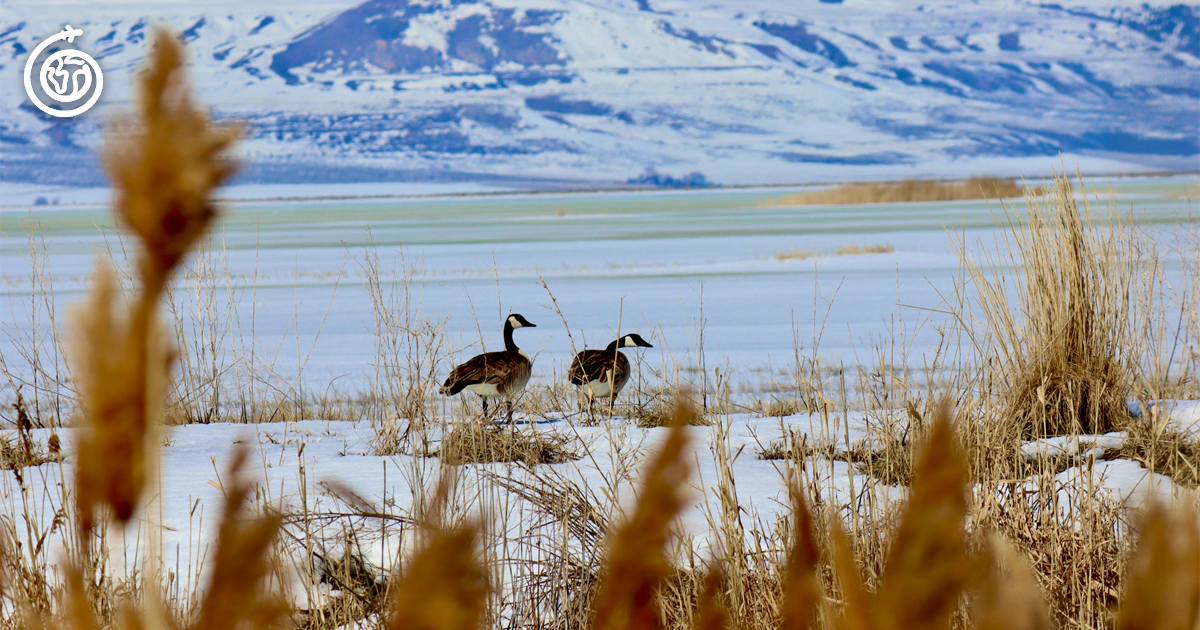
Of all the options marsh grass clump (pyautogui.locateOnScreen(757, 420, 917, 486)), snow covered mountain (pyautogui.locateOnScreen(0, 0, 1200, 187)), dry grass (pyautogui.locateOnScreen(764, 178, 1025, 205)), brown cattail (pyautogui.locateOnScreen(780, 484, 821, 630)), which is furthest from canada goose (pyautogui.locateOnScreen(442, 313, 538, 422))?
snow covered mountain (pyautogui.locateOnScreen(0, 0, 1200, 187))

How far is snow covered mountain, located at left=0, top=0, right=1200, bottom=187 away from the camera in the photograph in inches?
5448

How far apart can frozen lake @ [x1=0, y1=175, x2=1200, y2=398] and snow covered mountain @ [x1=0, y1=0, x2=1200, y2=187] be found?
96298mm

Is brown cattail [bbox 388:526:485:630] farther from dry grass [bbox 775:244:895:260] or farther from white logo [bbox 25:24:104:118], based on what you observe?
dry grass [bbox 775:244:895:260]

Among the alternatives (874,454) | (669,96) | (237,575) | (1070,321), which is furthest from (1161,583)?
(669,96)

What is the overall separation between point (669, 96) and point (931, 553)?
538ft

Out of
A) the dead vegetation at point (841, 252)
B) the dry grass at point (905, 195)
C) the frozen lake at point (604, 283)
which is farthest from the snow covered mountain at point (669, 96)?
the dead vegetation at point (841, 252)

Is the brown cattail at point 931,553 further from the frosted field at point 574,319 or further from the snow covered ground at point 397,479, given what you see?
the snow covered ground at point 397,479

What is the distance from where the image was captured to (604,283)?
17.9 metres

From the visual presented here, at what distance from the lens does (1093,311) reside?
16.9 ft

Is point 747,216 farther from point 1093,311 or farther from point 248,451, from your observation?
point 248,451

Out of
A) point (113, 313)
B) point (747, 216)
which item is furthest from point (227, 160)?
point (747, 216)

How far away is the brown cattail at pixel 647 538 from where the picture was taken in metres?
0.47

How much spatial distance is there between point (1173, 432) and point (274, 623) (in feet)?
15.8

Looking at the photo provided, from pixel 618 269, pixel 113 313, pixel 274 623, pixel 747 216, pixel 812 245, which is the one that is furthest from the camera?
pixel 747 216
